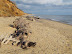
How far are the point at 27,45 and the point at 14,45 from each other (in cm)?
114

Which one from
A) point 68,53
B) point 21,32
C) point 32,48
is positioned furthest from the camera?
point 21,32

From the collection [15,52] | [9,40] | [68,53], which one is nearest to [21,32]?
[9,40]

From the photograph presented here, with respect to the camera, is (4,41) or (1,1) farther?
(1,1)

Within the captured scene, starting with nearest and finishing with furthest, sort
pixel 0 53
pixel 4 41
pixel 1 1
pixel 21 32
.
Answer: pixel 0 53 < pixel 4 41 < pixel 21 32 < pixel 1 1

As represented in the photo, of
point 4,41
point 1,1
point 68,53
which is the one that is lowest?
point 68,53

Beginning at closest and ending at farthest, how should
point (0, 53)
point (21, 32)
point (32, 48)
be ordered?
1. point (0, 53)
2. point (32, 48)
3. point (21, 32)

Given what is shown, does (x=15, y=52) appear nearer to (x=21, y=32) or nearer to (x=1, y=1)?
(x=21, y=32)

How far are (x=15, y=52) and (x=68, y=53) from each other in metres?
3.82

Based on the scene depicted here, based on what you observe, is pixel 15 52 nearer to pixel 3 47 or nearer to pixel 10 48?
pixel 10 48

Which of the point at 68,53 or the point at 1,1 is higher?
the point at 1,1

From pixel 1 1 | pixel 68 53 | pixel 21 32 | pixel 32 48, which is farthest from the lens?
pixel 1 1

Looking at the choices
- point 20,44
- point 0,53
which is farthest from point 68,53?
point 0,53

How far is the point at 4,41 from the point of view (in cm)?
778

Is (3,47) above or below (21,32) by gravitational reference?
below
